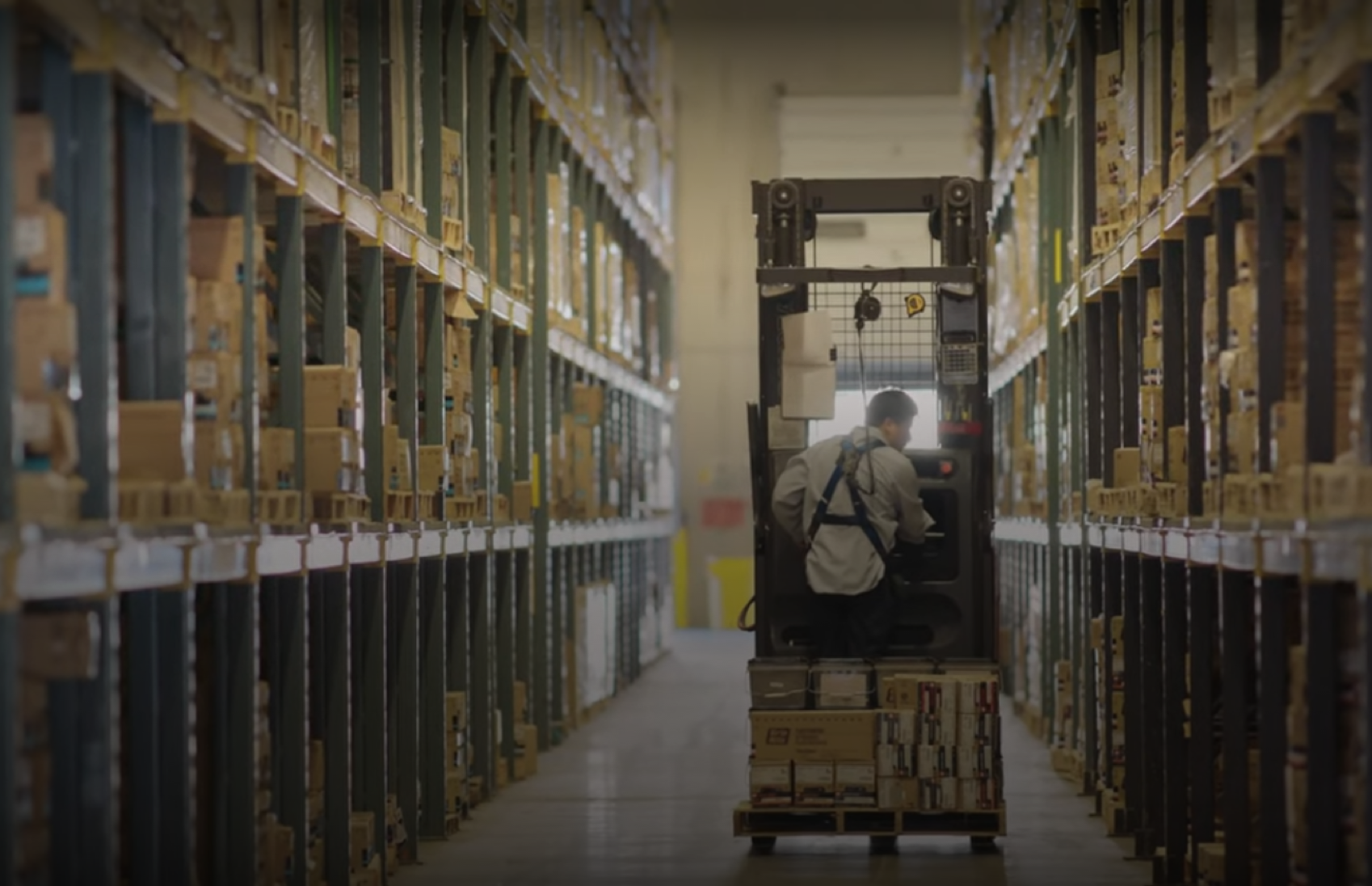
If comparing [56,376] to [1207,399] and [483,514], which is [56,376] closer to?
[1207,399]

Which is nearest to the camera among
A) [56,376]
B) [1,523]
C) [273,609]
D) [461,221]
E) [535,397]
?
[1,523]

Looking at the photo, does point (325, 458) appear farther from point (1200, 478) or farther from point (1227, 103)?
point (1227, 103)

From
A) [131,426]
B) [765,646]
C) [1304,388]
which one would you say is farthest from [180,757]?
[765,646]

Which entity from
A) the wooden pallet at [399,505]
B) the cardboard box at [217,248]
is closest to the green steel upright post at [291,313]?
the cardboard box at [217,248]

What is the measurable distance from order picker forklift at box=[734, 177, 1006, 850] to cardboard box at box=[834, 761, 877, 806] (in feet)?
0.41

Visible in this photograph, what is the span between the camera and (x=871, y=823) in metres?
9.92

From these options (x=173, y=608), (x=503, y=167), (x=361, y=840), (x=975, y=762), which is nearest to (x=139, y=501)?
(x=173, y=608)

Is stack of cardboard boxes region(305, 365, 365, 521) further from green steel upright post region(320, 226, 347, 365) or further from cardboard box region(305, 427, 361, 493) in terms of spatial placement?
green steel upright post region(320, 226, 347, 365)

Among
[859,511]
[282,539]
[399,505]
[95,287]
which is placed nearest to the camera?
[95,287]

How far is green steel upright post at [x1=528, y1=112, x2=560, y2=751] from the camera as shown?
14.3 m

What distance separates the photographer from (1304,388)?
6.37 m

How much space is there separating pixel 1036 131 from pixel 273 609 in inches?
Result: 325

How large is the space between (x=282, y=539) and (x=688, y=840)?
3.58 metres

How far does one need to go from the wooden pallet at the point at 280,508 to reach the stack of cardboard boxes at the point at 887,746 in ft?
9.51
